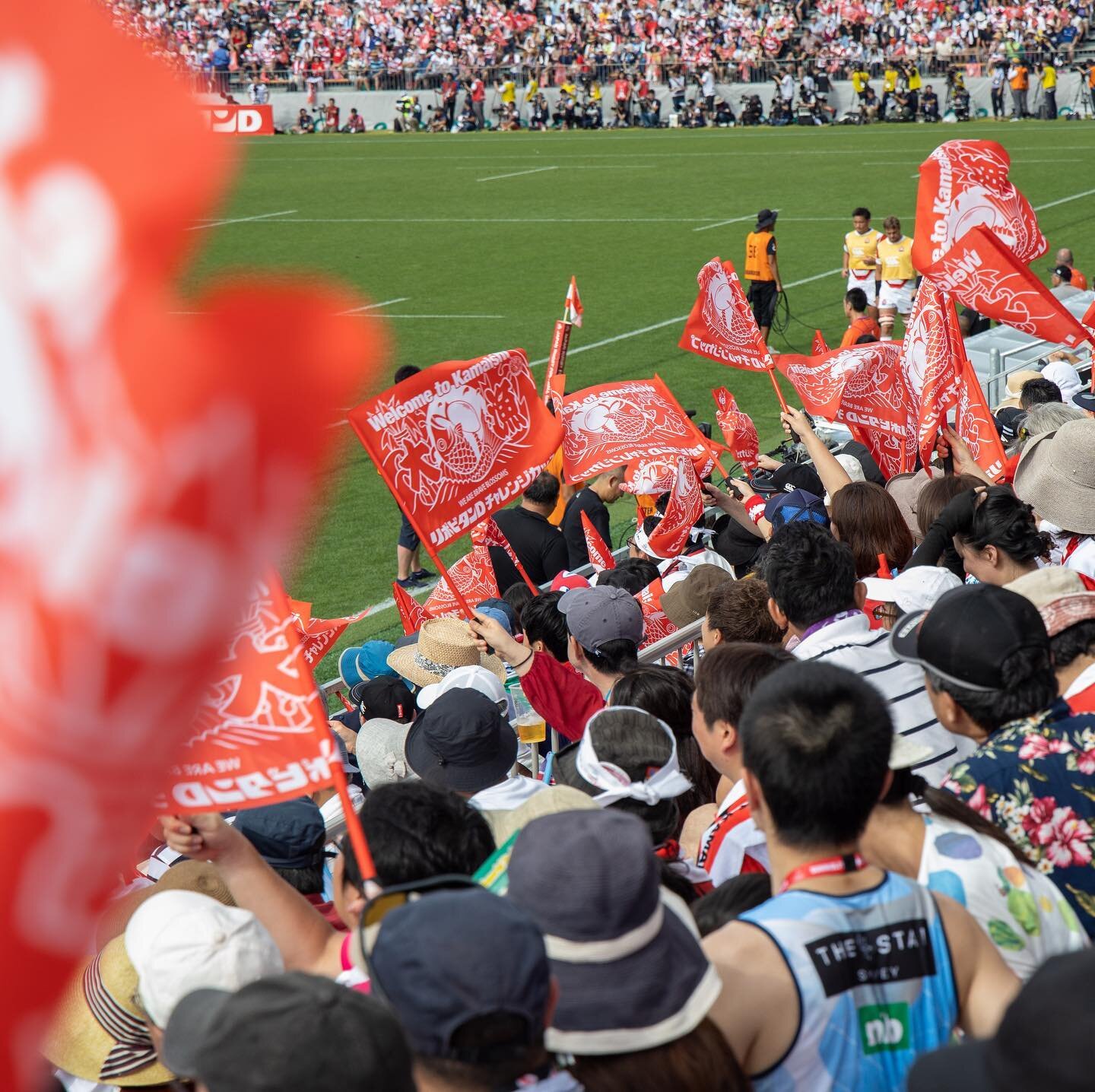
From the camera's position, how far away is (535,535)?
696 cm

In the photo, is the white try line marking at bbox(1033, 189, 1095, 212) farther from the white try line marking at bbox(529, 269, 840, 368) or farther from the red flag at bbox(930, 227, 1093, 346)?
the red flag at bbox(930, 227, 1093, 346)

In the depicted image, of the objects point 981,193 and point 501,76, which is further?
A: point 501,76

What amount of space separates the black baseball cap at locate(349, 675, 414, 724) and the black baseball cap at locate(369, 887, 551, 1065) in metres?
3.00

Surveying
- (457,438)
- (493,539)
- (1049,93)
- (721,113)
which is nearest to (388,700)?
(457,438)

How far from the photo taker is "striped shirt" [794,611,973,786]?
3.28 m

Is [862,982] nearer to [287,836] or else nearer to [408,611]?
[287,836]

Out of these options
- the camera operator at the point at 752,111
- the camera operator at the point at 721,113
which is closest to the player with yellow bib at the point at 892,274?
the camera operator at the point at 752,111

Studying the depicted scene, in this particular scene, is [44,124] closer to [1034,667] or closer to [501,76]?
[1034,667]

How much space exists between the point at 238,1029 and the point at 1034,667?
69.1 inches

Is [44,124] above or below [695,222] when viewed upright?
above

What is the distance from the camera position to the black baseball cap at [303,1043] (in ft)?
4.85

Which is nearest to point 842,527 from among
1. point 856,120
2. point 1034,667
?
point 1034,667

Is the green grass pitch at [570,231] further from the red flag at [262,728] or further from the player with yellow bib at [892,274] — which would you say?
the red flag at [262,728]

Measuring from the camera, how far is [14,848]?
107cm
